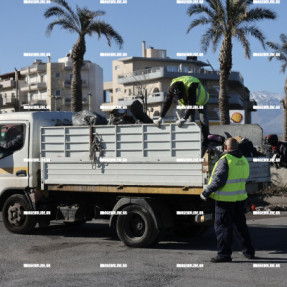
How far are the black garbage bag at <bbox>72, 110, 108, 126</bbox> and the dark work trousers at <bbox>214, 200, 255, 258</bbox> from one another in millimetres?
3049

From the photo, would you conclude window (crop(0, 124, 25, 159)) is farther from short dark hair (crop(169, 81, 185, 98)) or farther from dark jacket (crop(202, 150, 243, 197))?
dark jacket (crop(202, 150, 243, 197))

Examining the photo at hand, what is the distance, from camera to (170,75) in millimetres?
82125

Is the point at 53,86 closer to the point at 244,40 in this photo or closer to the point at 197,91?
the point at 244,40

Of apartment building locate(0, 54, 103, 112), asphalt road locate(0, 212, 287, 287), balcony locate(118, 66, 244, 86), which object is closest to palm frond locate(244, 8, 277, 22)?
asphalt road locate(0, 212, 287, 287)

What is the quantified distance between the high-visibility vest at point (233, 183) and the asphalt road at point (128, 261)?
3.09 ft

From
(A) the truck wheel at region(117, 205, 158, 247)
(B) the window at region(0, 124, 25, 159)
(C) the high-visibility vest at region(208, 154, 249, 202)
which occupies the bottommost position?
(A) the truck wheel at region(117, 205, 158, 247)

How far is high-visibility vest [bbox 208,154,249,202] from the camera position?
8.62 m

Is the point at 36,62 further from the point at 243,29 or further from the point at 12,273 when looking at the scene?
the point at 12,273

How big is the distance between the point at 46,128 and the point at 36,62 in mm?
98345

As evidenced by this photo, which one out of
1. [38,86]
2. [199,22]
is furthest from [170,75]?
[199,22]

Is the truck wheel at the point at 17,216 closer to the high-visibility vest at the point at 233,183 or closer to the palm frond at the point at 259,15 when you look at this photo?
the high-visibility vest at the point at 233,183

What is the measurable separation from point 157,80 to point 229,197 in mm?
76136

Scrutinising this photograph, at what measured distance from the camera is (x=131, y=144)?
9.86 metres

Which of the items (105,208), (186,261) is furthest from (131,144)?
(186,261)
